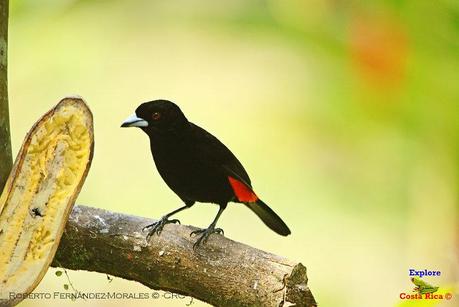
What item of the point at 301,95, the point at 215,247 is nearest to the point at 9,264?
the point at 215,247

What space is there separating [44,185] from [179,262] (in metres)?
0.54

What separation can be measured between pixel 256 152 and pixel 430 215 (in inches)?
114

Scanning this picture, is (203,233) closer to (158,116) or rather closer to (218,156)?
(218,156)

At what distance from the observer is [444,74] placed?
3.57 m

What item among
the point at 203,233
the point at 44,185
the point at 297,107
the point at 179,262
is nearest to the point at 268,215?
the point at 203,233

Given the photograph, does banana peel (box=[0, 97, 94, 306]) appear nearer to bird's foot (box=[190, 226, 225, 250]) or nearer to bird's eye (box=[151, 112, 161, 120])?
bird's foot (box=[190, 226, 225, 250])

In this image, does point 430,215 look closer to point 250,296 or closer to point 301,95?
point 250,296

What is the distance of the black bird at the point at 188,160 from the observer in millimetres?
3291

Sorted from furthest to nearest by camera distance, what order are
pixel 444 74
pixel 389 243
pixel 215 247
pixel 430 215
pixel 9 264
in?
pixel 389 243 < pixel 430 215 < pixel 444 74 < pixel 215 247 < pixel 9 264

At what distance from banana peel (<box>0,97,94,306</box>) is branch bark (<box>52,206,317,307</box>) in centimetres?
30

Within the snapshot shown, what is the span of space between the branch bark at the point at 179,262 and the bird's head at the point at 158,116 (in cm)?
42

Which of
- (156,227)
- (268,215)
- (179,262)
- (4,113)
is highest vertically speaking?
(268,215)

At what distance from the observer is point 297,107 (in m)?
A: 6.08

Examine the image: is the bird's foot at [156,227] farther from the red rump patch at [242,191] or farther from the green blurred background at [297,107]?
the green blurred background at [297,107]
